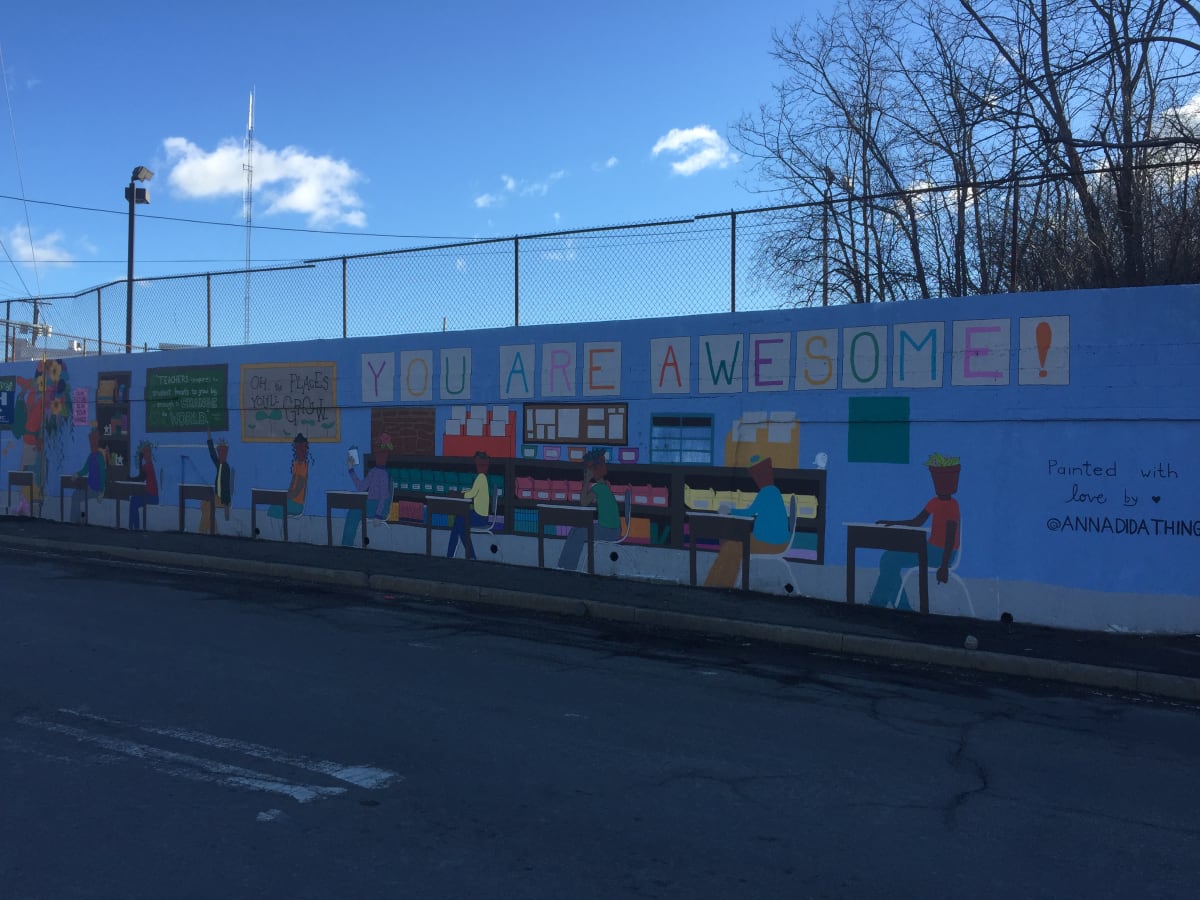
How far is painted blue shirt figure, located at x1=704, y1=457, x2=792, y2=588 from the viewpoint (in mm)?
12328

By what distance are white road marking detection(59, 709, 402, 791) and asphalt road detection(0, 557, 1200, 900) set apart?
0.07 ft

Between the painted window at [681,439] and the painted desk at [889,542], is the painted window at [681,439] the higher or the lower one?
the higher one

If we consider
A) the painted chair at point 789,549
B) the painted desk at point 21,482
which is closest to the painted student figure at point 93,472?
the painted desk at point 21,482

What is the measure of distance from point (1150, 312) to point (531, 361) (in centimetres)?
801

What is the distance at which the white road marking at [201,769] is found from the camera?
5.28 m

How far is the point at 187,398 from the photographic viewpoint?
736 inches

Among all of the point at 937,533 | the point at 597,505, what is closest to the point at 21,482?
the point at 597,505

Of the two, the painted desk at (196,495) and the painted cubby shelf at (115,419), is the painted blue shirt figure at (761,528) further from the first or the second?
the painted cubby shelf at (115,419)

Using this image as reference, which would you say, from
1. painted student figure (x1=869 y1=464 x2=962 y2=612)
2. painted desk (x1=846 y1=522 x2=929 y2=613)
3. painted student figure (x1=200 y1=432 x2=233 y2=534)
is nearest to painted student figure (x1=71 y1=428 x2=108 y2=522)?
painted student figure (x1=200 y1=432 x2=233 y2=534)

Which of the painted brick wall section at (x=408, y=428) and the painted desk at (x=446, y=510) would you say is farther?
the painted brick wall section at (x=408, y=428)

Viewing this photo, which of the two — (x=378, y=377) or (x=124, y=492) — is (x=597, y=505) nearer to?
Result: (x=378, y=377)

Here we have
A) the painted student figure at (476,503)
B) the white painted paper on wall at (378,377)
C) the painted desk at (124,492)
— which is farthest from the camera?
the painted desk at (124,492)

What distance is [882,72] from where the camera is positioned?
1767cm

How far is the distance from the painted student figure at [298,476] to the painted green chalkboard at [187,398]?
2032mm
